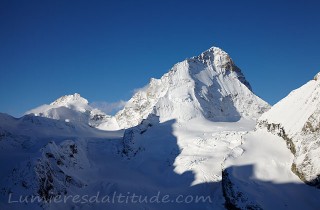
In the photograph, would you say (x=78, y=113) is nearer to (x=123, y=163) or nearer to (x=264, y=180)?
(x=123, y=163)

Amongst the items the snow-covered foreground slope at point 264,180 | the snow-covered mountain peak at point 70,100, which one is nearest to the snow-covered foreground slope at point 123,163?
the snow-covered foreground slope at point 264,180

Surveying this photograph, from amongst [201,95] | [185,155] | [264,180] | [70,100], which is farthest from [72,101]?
[264,180]

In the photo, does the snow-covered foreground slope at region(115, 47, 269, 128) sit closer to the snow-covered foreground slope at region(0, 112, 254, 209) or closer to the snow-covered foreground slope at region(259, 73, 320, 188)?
the snow-covered foreground slope at region(0, 112, 254, 209)

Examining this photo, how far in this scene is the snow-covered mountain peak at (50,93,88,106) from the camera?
6732 inches

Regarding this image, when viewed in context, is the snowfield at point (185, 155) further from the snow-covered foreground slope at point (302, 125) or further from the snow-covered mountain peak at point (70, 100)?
the snow-covered mountain peak at point (70, 100)

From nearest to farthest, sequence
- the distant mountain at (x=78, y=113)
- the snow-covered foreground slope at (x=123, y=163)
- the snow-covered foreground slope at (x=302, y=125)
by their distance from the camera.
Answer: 1. the snow-covered foreground slope at (x=302, y=125)
2. the snow-covered foreground slope at (x=123, y=163)
3. the distant mountain at (x=78, y=113)

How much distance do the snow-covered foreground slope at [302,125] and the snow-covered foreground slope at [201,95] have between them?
121ft

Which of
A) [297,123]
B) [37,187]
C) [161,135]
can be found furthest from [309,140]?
[161,135]

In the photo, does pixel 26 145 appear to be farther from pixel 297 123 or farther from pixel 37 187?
pixel 297 123

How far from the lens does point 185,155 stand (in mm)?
73438

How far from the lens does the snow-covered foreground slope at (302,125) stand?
4591cm

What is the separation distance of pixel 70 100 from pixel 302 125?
13687cm

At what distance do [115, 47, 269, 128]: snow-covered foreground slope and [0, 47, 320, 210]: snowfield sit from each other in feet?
1.23

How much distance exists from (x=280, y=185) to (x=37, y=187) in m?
31.0
